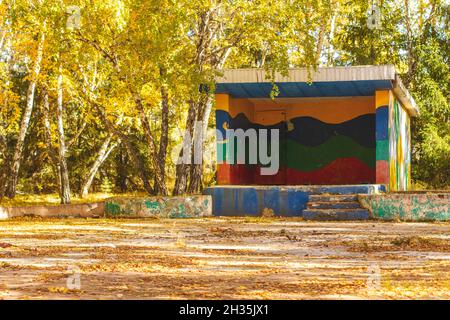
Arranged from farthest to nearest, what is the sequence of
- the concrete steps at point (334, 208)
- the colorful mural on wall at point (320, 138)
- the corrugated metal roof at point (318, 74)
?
the colorful mural on wall at point (320, 138) < the corrugated metal roof at point (318, 74) < the concrete steps at point (334, 208)

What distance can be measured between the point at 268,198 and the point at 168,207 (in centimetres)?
238

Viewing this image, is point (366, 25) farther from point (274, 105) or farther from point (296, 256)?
point (296, 256)

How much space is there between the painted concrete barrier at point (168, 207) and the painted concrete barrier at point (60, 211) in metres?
0.79

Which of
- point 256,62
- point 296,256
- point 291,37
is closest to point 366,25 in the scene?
point 256,62

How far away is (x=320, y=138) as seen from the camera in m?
24.6

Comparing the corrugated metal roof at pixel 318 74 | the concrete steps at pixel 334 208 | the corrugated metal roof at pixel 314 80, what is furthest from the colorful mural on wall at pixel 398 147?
the concrete steps at pixel 334 208

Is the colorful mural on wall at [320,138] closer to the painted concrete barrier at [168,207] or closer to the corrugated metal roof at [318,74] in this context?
the corrugated metal roof at [318,74]

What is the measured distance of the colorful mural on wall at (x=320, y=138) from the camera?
78.9ft

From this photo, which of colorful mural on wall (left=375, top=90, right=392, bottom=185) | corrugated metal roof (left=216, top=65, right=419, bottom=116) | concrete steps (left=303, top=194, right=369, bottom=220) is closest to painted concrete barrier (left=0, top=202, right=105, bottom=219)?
corrugated metal roof (left=216, top=65, right=419, bottom=116)

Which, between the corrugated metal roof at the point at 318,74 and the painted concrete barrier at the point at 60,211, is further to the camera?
the corrugated metal roof at the point at 318,74

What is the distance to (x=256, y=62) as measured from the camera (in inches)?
1196

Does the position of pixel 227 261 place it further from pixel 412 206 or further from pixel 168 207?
pixel 168 207

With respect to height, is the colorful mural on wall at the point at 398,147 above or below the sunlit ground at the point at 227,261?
above

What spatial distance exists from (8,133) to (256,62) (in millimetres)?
9654
